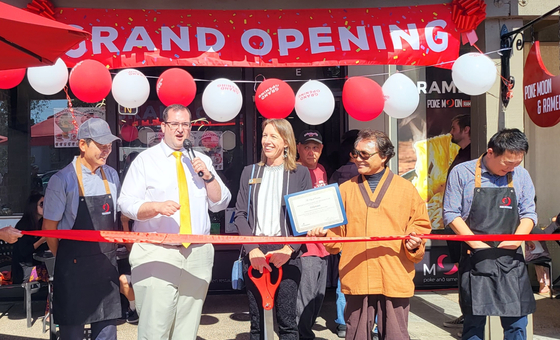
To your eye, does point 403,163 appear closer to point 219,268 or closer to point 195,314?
point 219,268

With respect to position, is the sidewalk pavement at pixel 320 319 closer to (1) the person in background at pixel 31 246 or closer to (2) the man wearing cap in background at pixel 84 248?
(1) the person in background at pixel 31 246

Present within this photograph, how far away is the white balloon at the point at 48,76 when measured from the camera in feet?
15.9

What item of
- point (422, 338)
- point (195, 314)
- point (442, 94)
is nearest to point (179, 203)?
point (195, 314)

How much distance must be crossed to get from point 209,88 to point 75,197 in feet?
5.58

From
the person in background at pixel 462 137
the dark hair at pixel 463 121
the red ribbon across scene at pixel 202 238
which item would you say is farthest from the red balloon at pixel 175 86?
the dark hair at pixel 463 121

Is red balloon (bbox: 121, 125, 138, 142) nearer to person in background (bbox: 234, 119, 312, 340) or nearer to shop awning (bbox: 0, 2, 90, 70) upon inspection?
shop awning (bbox: 0, 2, 90, 70)

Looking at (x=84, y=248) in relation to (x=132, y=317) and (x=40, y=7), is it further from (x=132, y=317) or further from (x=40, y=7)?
(x=40, y=7)

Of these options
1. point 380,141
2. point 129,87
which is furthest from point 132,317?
point 380,141

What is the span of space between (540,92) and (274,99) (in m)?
2.57

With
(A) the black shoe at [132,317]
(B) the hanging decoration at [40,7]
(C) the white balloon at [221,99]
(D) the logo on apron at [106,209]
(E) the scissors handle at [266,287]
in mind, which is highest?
(B) the hanging decoration at [40,7]

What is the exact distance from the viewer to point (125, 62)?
5.39 metres

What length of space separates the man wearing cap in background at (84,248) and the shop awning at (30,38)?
625mm

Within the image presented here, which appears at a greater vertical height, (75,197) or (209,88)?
(209,88)

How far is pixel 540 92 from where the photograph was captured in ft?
16.6
